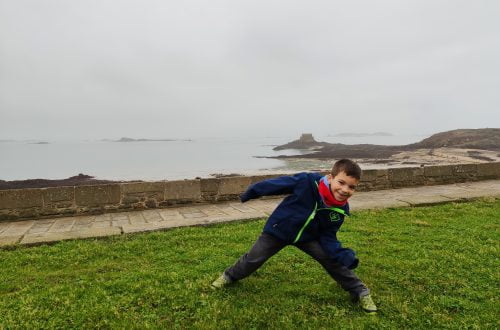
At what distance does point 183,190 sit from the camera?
8.91 metres

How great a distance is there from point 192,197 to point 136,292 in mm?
5279

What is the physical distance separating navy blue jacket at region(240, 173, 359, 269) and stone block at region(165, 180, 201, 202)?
18.6 feet

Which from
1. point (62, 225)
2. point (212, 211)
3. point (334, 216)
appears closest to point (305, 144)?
point (212, 211)

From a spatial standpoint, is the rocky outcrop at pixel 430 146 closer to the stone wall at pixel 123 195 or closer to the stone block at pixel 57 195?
the stone wall at pixel 123 195

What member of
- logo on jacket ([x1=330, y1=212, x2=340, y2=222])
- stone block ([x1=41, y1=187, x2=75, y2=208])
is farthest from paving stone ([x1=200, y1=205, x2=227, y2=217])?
logo on jacket ([x1=330, y1=212, x2=340, y2=222])

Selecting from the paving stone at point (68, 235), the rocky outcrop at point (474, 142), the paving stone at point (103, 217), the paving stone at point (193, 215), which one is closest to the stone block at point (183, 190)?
the paving stone at point (193, 215)

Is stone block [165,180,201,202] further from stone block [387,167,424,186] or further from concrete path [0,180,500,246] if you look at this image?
stone block [387,167,424,186]

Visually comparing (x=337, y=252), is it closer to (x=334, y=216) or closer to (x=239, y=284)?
(x=334, y=216)

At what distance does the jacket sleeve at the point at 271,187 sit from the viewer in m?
3.37

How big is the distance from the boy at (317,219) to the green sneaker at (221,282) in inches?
20.2

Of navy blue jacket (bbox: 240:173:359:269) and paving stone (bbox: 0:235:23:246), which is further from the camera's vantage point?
paving stone (bbox: 0:235:23:246)

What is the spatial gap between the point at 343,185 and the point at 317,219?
0.43 metres

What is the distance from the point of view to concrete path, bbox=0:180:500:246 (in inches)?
244

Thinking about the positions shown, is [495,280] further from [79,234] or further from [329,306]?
[79,234]
